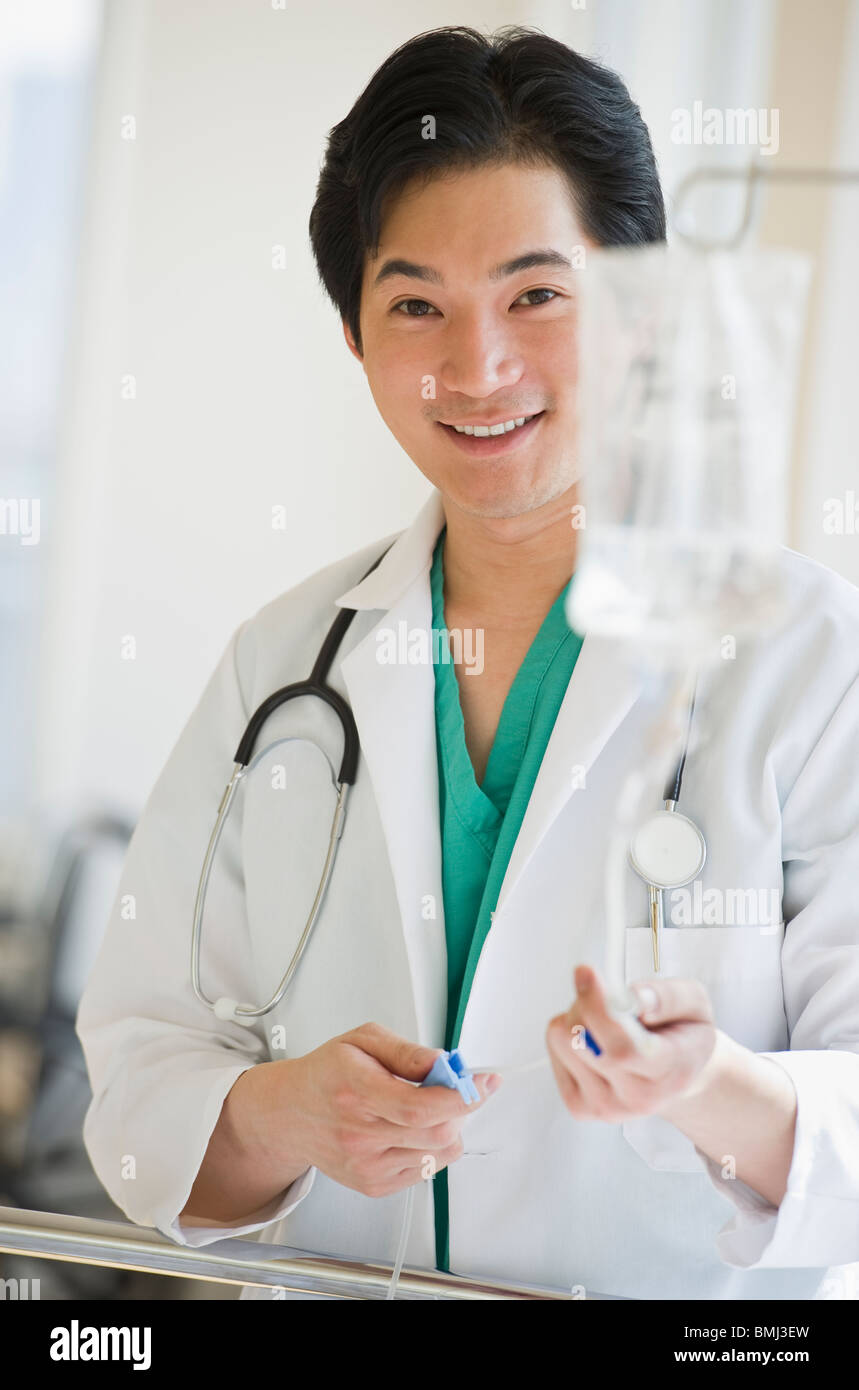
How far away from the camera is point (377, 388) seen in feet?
3.44

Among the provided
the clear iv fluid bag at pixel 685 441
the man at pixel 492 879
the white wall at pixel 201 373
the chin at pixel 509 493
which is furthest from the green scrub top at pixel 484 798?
the white wall at pixel 201 373

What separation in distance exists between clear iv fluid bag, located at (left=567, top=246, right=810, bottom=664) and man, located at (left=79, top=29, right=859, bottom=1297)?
0.41m

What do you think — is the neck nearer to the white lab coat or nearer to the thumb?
the white lab coat

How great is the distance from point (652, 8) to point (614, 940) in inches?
59.5

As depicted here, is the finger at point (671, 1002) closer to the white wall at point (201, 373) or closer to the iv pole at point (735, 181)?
the iv pole at point (735, 181)

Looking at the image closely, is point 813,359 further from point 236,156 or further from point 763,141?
point 236,156

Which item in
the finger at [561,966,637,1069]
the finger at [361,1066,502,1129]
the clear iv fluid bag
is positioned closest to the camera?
the clear iv fluid bag

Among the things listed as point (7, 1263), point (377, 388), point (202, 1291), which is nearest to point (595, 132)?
point (377, 388)

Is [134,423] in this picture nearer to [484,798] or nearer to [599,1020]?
[484,798]

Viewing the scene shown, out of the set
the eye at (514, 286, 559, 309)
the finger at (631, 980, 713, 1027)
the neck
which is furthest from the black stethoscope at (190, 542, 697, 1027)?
the eye at (514, 286, 559, 309)

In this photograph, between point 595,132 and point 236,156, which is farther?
point 236,156

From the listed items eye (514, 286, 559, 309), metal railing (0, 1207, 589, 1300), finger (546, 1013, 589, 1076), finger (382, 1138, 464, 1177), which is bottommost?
metal railing (0, 1207, 589, 1300)

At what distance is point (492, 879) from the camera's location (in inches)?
39.1

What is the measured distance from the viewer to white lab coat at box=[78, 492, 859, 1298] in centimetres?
90
